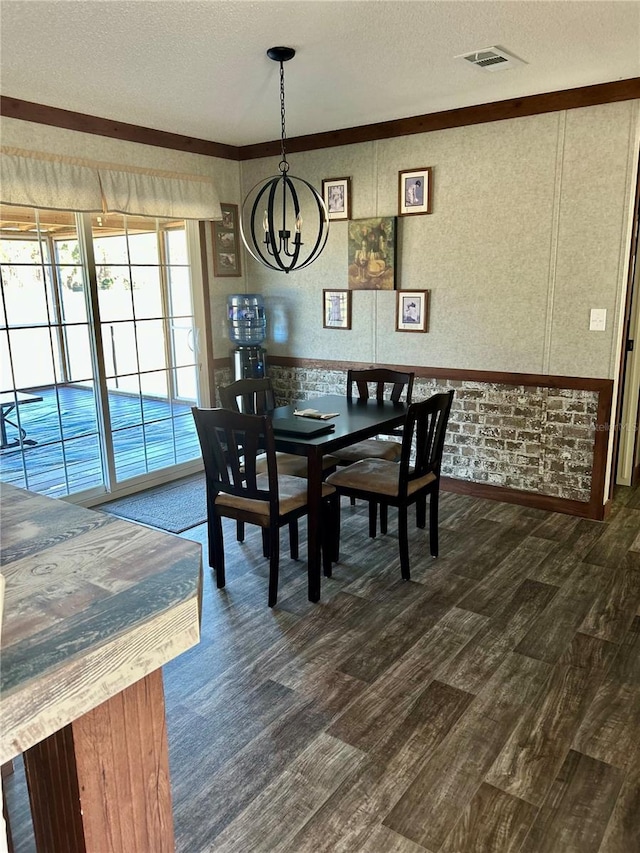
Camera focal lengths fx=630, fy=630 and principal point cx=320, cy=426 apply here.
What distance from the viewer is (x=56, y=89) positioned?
11.9 ft

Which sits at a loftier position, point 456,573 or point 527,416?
point 527,416

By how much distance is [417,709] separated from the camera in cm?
234

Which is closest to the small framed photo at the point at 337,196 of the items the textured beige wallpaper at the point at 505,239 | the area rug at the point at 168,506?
the textured beige wallpaper at the point at 505,239

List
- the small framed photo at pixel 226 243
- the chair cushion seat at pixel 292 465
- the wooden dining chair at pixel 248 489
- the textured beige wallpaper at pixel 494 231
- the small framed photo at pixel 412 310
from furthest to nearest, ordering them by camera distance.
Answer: the small framed photo at pixel 226 243, the small framed photo at pixel 412 310, the textured beige wallpaper at pixel 494 231, the chair cushion seat at pixel 292 465, the wooden dining chair at pixel 248 489

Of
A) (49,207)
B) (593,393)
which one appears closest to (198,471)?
(49,207)

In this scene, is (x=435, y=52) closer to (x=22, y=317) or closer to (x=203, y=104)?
(x=203, y=104)

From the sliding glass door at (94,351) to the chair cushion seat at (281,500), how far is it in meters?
1.73

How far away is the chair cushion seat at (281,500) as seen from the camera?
309 cm

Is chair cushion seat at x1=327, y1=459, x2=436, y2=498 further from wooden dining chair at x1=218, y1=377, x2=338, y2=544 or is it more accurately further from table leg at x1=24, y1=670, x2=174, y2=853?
table leg at x1=24, y1=670, x2=174, y2=853

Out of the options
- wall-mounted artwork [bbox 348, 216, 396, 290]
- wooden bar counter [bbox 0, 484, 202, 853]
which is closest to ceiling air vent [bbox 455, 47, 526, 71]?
wall-mounted artwork [bbox 348, 216, 396, 290]

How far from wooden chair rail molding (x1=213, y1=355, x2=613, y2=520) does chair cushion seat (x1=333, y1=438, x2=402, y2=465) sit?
33.7 inches

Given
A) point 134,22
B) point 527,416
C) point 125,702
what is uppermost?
point 134,22

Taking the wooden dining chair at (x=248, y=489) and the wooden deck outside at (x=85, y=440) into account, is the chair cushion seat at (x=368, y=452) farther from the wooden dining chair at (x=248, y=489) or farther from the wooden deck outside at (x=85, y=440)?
the wooden deck outside at (x=85, y=440)

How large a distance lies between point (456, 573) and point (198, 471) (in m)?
2.69
